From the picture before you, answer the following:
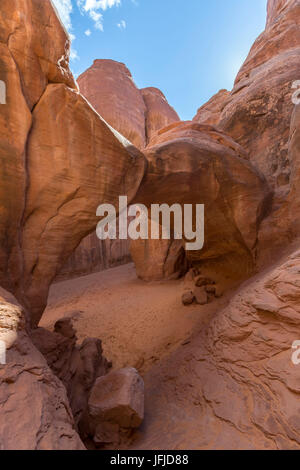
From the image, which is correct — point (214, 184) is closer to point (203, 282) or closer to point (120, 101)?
point (203, 282)

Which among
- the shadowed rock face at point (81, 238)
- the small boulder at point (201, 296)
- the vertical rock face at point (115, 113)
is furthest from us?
the vertical rock face at point (115, 113)

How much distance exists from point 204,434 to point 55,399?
1910mm

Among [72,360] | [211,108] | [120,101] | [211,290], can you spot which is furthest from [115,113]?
[72,360]

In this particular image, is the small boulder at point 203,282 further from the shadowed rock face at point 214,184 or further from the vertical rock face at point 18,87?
the vertical rock face at point 18,87

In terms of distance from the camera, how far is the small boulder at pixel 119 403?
2707mm

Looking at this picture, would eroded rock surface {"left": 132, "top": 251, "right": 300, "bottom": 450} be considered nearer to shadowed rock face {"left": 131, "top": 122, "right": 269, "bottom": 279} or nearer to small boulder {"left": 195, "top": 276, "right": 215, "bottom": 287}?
shadowed rock face {"left": 131, "top": 122, "right": 269, "bottom": 279}

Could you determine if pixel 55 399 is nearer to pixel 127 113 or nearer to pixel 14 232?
pixel 14 232

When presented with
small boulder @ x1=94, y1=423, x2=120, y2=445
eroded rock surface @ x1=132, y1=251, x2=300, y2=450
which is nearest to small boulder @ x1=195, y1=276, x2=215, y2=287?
eroded rock surface @ x1=132, y1=251, x2=300, y2=450

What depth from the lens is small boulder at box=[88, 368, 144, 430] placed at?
271 cm

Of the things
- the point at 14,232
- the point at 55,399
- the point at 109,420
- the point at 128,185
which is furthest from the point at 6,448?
the point at 128,185

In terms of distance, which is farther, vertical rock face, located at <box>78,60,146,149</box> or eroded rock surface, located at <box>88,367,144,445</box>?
vertical rock face, located at <box>78,60,146,149</box>

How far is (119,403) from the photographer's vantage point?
2703mm

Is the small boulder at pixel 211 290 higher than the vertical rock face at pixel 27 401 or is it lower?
lower

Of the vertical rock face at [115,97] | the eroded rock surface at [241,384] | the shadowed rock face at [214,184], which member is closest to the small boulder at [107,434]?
the eroded rock surface at [241,384]
